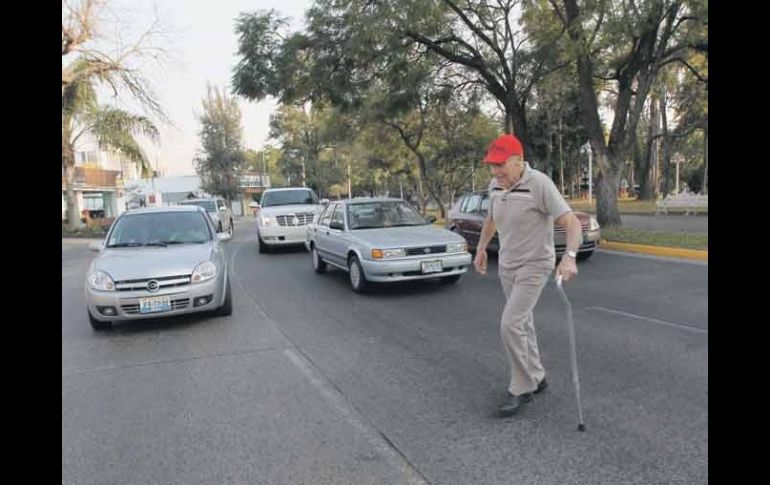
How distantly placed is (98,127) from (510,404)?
84.1 ft

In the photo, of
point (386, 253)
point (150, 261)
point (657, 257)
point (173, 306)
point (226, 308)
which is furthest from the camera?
point (657, 257)

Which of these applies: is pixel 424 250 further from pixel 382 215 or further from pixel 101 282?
pixel 101 282

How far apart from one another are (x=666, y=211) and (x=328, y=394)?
22256mm

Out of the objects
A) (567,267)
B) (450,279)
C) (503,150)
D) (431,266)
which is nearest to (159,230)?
(431,266)

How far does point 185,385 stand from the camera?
488cm

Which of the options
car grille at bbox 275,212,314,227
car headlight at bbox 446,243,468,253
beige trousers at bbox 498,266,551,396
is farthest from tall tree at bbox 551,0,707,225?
beige trousers at bbox 498,266,551,396

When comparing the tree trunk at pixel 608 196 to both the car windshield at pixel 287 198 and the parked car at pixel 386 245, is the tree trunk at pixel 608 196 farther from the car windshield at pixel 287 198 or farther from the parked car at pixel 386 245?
the car windshield at pixel 287 198

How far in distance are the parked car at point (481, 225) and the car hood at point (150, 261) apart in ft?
20.7

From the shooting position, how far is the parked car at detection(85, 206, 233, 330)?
645cm

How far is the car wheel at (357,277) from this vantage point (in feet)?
28.1

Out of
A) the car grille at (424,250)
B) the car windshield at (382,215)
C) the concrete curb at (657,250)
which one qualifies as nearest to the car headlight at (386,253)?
the car grille at (424,250)

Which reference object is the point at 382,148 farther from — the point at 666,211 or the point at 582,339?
the point at 582,339

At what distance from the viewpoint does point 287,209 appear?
15.1 meters

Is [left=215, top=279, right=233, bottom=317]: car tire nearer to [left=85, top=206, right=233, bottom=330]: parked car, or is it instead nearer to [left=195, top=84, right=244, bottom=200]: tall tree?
[left=85, top=206, right=233, bottom=330]: parked car
